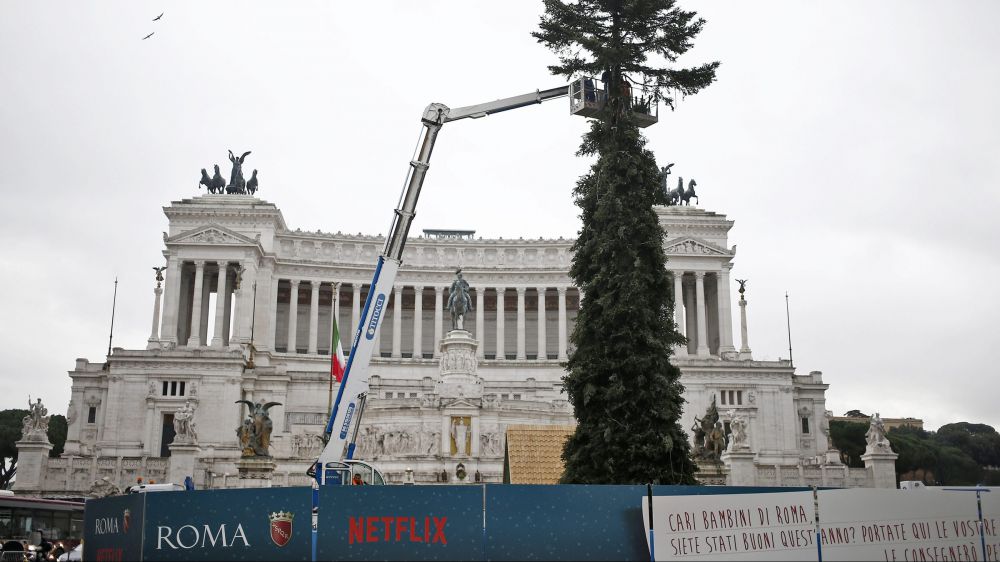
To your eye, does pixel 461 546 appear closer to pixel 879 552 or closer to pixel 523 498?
pixel 523 498

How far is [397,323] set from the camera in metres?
98.6

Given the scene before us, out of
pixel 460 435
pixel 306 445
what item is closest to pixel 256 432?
pixel 306 445

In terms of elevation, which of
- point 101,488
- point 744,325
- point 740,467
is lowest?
point 101,488

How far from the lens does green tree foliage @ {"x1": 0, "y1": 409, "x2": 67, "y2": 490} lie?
305ft

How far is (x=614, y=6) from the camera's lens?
35.6 metres

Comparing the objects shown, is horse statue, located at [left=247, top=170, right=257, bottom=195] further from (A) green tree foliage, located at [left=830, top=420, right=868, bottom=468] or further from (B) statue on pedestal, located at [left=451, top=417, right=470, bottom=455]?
(A) green tree foliage, located at [left=830, top=420, right=868, bottom=468]

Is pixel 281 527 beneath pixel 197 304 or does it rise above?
beneath

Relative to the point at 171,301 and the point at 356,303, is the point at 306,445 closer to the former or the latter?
the point at 171,301

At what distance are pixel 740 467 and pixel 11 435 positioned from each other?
72084 mm

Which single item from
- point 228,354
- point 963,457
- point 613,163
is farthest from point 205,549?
point 963,457

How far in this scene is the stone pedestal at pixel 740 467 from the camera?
5331 cm

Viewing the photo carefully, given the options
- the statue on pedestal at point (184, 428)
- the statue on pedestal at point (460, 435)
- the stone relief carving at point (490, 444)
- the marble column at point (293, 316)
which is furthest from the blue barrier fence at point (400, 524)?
the marble column at point (293, 316)

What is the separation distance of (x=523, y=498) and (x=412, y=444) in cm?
4481

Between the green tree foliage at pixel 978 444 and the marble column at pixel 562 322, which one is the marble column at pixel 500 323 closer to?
the marble column at pixel 562 322
